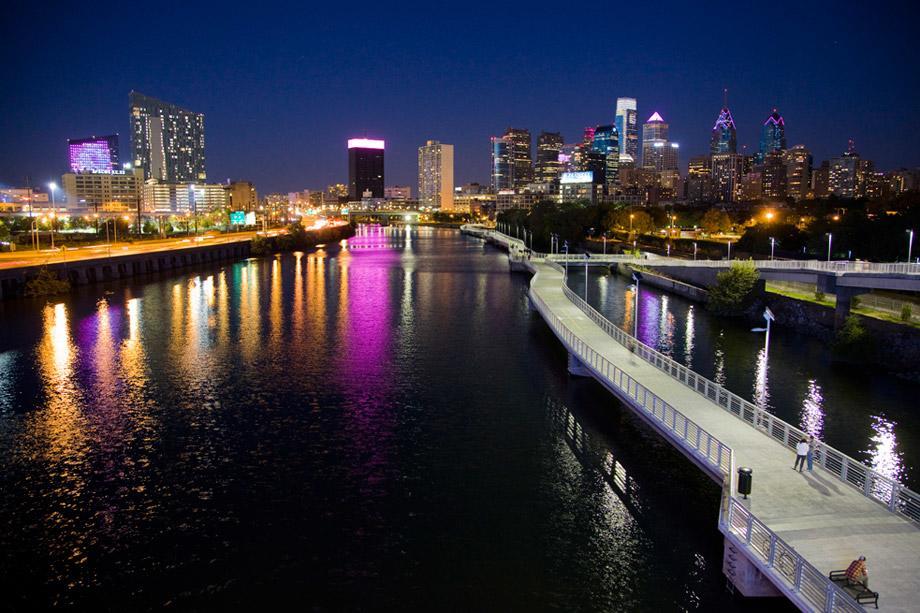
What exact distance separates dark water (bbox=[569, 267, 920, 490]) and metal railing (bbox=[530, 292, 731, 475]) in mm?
4096

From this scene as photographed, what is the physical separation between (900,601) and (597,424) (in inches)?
615

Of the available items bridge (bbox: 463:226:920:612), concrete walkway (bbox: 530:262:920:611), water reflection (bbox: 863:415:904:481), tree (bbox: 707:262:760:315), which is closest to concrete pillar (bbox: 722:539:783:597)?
bridge (bbox: 463:226:920:612)

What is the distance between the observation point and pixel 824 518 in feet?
51.0

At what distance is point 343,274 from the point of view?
88.6m

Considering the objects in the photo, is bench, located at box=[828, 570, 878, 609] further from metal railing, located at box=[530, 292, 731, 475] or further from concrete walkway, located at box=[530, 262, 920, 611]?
metal railing, located at box=[530, 292, 731, 475]

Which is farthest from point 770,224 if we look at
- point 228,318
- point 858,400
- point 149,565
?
point 149,565

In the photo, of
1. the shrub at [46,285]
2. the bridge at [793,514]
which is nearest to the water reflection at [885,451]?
the bridge at [793,514]

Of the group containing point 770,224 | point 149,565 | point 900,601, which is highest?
point 770,224

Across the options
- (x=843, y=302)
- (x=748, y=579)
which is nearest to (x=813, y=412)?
(x=748, y=579)

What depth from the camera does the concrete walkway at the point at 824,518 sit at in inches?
528

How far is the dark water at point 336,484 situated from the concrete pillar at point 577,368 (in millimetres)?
727

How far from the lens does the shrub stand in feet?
210

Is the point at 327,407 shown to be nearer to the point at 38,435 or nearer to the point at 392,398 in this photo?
the point at 392,398

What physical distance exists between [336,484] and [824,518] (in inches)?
546
